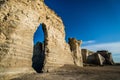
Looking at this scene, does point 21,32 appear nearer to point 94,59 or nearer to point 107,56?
point 94,59

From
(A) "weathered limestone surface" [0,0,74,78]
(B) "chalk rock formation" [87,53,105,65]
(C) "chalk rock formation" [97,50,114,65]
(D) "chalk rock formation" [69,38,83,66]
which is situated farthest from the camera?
(C) "chalk rock formation" [97,50,114,65]

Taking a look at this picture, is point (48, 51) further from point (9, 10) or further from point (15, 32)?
point (9, 10)

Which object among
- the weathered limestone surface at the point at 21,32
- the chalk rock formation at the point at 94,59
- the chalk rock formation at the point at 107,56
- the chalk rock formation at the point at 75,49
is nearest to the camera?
the weathered limestone surface at the point at 21,32

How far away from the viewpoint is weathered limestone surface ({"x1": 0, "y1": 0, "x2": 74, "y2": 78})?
8.01m

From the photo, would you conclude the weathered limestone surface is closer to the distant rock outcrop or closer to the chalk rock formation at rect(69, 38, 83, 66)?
the chalk rock formation at rect(69, 38, 83, 66)

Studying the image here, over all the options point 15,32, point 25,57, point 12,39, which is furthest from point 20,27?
point 25,57

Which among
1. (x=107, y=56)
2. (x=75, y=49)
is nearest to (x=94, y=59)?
(x=107, y=56)

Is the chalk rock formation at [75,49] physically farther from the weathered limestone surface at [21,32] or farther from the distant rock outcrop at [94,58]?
the distant rock outcrop at [94,58]

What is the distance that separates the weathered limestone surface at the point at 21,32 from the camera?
801 cm

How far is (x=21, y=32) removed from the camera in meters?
9.15

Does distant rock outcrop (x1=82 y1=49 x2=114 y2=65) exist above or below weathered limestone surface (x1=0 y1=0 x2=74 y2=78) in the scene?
below

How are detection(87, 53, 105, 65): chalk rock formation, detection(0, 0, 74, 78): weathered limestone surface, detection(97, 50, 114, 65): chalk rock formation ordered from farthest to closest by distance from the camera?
detection(97, 50, 114, 65): chalk rock formation < detection(87, 53, 105, 65): chalk rock formation < detection(0, 0, 74, 78): weathered limestone surface

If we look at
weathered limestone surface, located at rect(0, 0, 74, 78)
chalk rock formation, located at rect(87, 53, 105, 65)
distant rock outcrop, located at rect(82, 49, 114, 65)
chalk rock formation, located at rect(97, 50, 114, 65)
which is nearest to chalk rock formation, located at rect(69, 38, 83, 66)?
weathered limestone surface, located at rect(0, 0, 74, 78)

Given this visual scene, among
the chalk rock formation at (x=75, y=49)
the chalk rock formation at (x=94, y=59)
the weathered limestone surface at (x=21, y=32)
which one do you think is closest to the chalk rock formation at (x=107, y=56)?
the chalk rock formation at (x=94, y=59)
